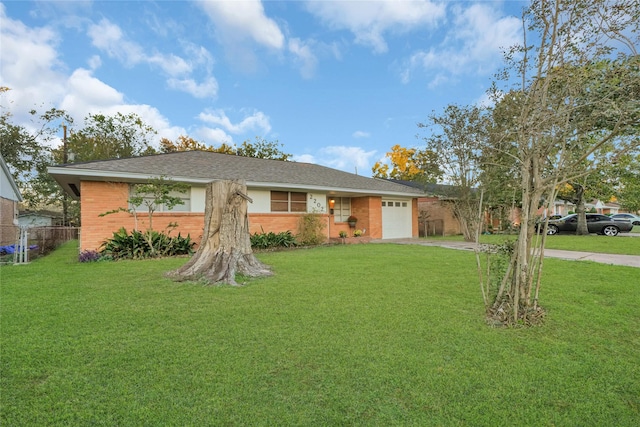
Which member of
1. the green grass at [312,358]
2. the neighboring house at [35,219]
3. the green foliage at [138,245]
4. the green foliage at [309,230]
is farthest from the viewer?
the neighboring house at [35,219]

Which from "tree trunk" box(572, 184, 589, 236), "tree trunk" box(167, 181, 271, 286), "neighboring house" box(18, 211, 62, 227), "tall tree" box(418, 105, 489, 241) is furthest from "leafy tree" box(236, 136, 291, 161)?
"tree trunk" box(167, 181, 271, 286)

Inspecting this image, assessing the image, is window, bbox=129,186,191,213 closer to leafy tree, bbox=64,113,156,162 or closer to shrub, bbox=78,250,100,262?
shrub, bbox=78,250,100,262

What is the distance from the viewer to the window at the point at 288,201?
14031 millimetres

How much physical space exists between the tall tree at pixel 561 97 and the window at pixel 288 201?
10879 mm

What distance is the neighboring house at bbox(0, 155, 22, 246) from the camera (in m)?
14.1

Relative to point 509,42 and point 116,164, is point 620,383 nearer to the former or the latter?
point 509,42

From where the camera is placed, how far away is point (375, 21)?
38.7 feet

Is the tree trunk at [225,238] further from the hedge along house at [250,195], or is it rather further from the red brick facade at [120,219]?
the red brick facade at [120,219]

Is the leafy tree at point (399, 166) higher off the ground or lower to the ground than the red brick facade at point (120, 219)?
higher

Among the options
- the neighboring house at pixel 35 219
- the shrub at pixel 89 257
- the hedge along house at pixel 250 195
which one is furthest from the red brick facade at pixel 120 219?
the neighboring house at pixel 35 219

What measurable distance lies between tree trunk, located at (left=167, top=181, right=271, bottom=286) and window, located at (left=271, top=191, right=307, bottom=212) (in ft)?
21.5

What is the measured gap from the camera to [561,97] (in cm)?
353

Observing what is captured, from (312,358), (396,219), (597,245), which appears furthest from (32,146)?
(597,245)

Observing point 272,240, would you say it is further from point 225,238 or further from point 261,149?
point 261,149
